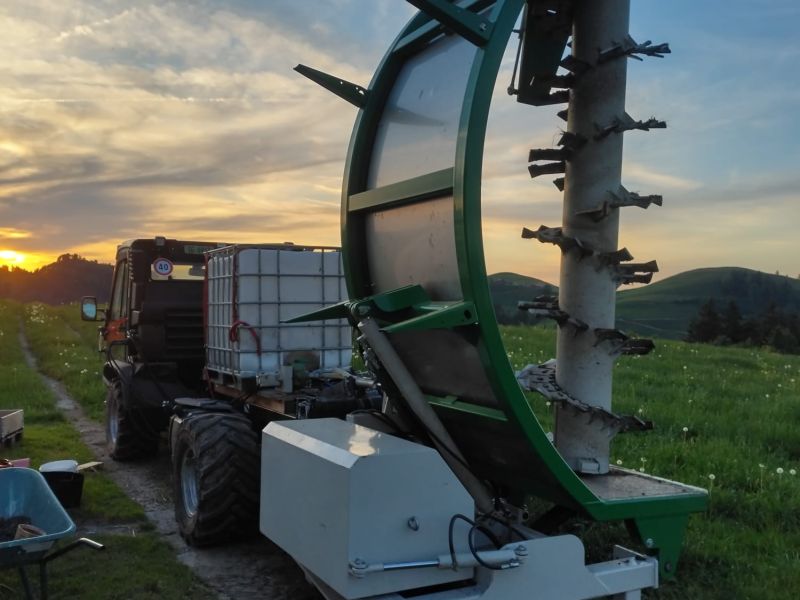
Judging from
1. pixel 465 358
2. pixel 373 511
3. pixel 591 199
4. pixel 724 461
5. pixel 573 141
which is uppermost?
pixel 573 141

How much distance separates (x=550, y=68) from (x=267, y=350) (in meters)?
3.98

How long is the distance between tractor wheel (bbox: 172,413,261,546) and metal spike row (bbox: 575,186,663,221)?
10.7ft

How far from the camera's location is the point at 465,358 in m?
3.35

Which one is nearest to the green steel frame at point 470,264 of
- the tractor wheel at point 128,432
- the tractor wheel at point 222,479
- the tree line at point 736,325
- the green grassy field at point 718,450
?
the green grassy field at point 718,450

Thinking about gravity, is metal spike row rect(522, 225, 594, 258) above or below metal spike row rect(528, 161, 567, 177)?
below

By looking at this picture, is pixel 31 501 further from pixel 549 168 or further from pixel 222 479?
pixel 549 168

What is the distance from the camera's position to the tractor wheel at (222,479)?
18.4 feet

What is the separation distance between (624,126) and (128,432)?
6979mm

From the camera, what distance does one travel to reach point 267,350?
7.04 meters

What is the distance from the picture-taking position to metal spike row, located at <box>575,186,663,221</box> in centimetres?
362

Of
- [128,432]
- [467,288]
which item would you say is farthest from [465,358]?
[128,432]

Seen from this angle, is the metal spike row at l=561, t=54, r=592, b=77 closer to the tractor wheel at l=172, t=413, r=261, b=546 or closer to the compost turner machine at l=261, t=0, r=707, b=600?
the compost turner machine at l=261, t=0, r=707, b=600

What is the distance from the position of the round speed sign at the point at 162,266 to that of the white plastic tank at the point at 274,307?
1645mm

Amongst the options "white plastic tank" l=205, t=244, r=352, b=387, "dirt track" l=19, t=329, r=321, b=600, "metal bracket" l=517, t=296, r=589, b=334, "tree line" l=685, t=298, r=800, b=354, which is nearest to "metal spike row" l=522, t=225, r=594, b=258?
"metal bracket" l=517, t=296, r=589, b=334
